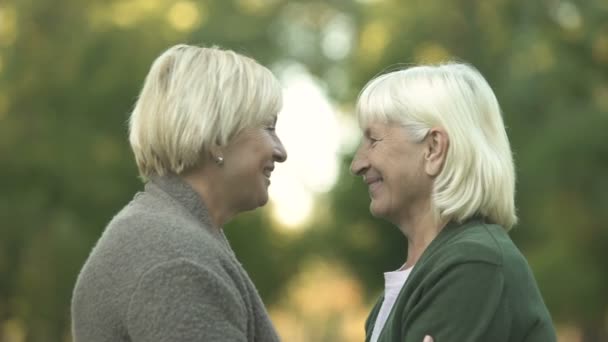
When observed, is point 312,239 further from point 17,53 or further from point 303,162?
point 17,53

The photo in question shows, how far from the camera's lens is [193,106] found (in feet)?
10.8

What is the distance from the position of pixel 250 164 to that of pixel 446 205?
0.70 metres

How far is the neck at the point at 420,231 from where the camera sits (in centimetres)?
394

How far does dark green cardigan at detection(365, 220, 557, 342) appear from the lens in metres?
3.41

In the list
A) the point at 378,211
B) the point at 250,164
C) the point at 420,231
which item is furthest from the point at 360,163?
the point at 250,164

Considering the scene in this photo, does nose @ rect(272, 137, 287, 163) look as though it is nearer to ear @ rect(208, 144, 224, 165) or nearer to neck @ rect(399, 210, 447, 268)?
ear @ rect(208, 144, 224, 165)

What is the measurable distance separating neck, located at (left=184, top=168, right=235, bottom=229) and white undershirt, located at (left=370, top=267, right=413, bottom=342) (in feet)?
2.74

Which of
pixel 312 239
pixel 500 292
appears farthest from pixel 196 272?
pixel 312 239

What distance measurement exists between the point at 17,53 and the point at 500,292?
56.0 feet

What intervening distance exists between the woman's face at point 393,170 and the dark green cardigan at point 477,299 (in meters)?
0.42

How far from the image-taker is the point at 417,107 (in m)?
3.92

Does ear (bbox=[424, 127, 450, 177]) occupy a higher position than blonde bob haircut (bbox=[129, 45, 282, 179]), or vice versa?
blonde bob haircut (bbox=[129, 45, 282, 179])

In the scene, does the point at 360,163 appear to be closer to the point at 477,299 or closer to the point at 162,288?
the point at 477,299

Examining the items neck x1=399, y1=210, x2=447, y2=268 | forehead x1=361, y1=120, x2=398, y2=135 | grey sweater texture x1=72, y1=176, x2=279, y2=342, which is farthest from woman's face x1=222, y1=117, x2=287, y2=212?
neck x1=399, y1=210, x2=447, y2=268
